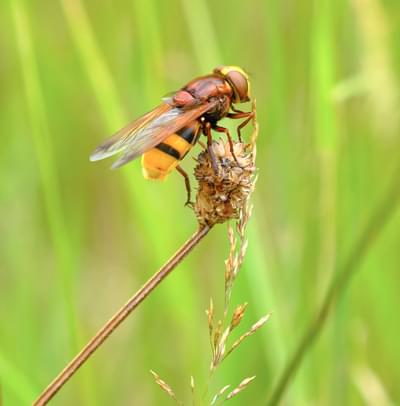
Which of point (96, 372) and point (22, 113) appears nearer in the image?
point (96, 372)

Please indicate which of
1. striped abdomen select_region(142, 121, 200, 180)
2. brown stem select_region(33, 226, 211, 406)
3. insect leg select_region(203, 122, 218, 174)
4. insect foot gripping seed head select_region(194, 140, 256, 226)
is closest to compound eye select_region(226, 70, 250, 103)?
insect leg select_region(203, 122, 218, 174)

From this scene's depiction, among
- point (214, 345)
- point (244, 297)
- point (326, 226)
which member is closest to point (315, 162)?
point (326, 226)

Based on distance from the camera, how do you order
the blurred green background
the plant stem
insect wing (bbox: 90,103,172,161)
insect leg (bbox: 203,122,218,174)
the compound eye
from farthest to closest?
the blurred green background, the compound eye, insect wing (bbox: 90,103,172,161), insect leg (bbox: 203,122,218,174), the plant stem

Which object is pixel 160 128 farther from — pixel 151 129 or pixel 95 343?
pixel 95 343

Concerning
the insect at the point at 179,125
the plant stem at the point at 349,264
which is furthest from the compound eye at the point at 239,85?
the plant stem at the point at 349,264

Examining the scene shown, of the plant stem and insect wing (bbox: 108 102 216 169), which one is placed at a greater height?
insect wing (bbox: 108 102 216 169)

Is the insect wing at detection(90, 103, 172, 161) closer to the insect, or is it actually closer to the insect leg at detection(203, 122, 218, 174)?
the insect

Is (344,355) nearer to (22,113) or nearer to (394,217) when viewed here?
(394,217)
